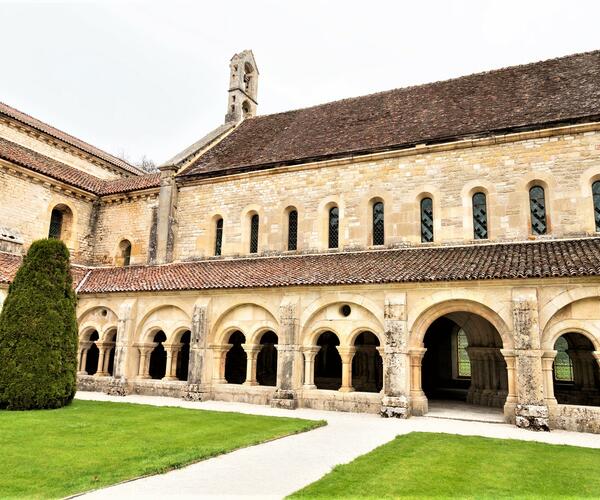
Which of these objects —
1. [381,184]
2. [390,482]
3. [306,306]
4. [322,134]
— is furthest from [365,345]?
[390,482]

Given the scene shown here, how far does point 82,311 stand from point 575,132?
18.8 meters

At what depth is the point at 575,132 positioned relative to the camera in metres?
15.7

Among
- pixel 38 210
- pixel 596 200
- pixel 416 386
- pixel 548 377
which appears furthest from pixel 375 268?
pixel 38 210

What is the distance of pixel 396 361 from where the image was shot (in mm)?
13984

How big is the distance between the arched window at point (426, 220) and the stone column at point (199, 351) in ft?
26.2

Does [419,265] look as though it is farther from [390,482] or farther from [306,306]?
[390,482]

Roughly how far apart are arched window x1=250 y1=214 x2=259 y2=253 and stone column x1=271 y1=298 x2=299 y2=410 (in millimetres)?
4989

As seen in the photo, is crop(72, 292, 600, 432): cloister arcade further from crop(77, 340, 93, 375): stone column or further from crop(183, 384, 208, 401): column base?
crop(183, 384, 208, 401): column base

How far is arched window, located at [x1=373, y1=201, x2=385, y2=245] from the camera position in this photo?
1823cm

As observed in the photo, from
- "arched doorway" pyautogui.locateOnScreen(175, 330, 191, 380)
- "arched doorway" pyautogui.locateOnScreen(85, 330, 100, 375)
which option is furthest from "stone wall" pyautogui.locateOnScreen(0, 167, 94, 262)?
"arched doorway" pyautogui.locateOnScreen(175, 330, 191, 380)

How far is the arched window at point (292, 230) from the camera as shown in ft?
64.7

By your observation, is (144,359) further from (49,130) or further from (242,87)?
(242,87)

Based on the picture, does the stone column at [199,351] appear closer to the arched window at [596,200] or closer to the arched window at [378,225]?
the arched window at [378,225]

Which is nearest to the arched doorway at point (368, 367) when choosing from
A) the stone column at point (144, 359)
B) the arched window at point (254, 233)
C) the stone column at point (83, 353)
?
the arched window at point (254, 233)
